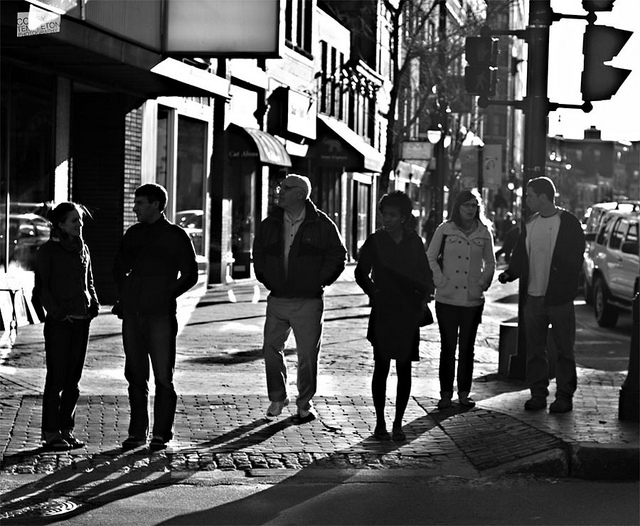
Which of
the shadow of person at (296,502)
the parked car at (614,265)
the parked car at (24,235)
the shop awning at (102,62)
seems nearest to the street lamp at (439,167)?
the parked car at (614,265)

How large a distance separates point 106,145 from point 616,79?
1007 centimetres

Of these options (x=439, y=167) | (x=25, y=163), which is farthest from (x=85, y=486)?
(x=439, y=167)

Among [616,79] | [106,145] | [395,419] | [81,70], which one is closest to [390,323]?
[395,419]

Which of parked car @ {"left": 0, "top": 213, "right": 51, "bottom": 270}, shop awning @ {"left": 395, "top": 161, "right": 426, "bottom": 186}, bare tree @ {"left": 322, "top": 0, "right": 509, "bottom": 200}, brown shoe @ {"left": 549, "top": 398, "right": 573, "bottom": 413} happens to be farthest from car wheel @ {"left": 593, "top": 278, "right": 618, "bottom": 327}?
shop awning @ {"left": 395, "top": 161, "right": 426, "bottom": 186}

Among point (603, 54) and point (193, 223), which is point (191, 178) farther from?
point (603, 54)

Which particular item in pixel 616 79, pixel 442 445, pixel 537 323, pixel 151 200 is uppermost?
pixel 616 79

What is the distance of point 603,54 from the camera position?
1174 cm

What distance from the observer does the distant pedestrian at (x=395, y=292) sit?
9.14m

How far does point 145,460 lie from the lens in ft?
26.6

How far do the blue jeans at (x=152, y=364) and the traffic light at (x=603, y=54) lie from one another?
5106mm

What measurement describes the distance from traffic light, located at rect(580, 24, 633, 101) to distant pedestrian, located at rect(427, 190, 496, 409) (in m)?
2.02

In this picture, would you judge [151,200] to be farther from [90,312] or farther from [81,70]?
[81,70]

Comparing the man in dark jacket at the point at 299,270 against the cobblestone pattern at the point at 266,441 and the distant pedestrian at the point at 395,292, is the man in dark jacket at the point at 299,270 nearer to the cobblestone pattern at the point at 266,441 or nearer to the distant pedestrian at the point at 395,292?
the cobblestone pattern at the point at 266,441

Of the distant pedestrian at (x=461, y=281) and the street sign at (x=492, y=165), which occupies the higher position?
the street sign at (x=492, y=165)
